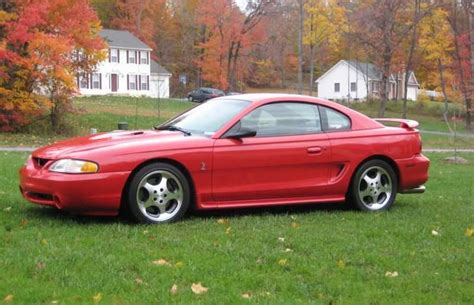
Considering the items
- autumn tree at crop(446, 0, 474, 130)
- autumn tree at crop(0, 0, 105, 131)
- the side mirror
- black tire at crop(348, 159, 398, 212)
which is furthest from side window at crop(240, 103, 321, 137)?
autumn tree at crop(446, 0, 474, 130)

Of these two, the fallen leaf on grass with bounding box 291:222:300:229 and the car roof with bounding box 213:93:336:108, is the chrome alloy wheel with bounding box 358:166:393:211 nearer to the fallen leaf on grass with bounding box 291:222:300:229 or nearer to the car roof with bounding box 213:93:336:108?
the car roof with bounding box 213:93:336:108

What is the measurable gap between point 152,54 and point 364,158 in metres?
76.0

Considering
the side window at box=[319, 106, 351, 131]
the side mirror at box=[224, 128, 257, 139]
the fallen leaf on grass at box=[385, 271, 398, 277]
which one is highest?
the side window at box=[319, 106, 351, 131]

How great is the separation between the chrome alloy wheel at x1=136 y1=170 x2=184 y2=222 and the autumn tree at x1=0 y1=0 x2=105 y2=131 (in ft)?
62.4

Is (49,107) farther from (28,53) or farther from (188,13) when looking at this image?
(188,13)

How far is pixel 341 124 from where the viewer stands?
26.1ft

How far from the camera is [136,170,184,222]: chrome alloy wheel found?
22.0ft

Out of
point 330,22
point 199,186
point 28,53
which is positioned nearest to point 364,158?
point 199,186

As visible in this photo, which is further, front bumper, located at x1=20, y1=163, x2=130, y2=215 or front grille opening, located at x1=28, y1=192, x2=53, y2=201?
front grille opening, located at x1=28, y1=192, x2=53, y2=201

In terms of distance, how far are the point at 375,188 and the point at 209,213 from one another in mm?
1987

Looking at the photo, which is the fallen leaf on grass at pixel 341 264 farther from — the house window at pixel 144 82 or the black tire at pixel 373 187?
the house window at pixel 144 82

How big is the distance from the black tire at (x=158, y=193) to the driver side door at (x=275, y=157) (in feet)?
1.22

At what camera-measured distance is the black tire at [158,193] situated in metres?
6.65

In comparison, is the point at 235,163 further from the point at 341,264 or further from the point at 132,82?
the point at 132,82
